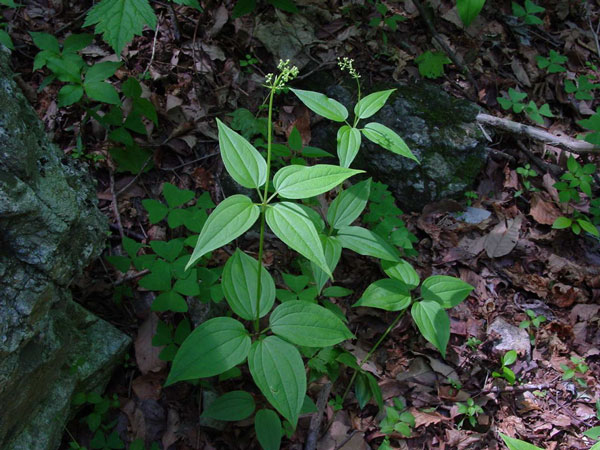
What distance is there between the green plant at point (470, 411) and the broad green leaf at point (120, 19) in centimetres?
292

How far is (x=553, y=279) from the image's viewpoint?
3572 millimetres

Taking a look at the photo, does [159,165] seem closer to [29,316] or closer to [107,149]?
[107,149]

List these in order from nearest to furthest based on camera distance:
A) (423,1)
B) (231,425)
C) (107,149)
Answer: (231,425)
(107,149)
(423,1)

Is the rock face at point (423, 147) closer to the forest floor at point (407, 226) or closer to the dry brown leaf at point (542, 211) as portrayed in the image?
the forest floor at point (407, 226)

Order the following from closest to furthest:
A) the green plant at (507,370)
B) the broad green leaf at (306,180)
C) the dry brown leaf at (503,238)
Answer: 1. the broad green leaf at (306,180)
2. the green plant at (507,370)
3. the dry brown leaf at (503,238)

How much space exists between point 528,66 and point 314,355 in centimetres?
416

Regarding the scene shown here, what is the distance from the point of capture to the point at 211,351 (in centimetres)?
190

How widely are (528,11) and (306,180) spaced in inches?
184

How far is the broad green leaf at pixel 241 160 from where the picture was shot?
172 cm

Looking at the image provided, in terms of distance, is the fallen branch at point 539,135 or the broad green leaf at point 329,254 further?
the fallen branch at point 539,135

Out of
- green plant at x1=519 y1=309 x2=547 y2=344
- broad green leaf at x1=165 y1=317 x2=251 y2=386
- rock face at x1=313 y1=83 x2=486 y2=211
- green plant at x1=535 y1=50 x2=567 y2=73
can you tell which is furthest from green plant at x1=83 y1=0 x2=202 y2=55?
green plant at x1=535 y1=50 x2=567 y2=73

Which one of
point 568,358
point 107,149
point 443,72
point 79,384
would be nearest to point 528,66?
point 443,72

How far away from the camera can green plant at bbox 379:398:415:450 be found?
8.70 ft

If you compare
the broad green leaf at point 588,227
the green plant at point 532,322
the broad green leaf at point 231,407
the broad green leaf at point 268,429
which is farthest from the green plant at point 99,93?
the broad green leaf at point 588,227
